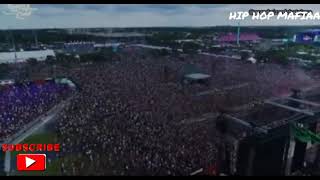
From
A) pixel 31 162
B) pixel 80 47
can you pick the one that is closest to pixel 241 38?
pixel 80 47

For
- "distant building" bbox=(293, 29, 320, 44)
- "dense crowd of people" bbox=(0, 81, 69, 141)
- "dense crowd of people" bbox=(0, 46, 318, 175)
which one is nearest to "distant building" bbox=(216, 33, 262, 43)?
"dense crowd of people" bbox=(0, 46, 318, 175)

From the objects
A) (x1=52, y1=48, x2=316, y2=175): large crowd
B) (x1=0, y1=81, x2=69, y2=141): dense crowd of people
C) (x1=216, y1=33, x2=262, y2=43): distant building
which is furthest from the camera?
(x1=216, y1=33, x2=262, y2=43): distant building

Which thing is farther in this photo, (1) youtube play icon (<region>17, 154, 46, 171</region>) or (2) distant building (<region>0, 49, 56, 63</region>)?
(2) distant building (<region>0, 49, 56, 63</region>)

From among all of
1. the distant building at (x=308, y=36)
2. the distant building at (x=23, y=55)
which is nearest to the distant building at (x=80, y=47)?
the distant building at (x=23, y=55)

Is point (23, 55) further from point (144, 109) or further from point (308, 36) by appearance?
point (308, 36)

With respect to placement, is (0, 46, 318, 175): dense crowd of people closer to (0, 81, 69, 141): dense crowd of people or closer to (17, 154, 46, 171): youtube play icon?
(0, 81, 69, 141): dense crowd of people

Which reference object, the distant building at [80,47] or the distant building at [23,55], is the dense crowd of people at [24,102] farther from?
the distant building at [80,47]
